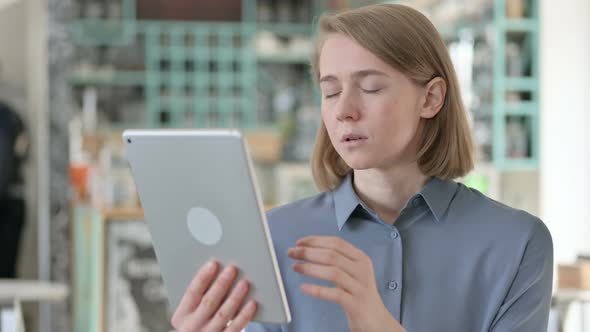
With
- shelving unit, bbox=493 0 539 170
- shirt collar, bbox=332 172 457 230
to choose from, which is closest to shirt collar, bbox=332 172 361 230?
shirt collar, bbox=332 172 457 230

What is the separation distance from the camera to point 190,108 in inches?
333

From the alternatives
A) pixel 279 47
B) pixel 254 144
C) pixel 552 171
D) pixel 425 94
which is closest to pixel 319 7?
pixel 279 47

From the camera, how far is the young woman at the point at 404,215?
1.18 meters

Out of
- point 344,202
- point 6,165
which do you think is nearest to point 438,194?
point 344,202

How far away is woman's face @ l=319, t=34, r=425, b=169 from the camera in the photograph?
1177 mm

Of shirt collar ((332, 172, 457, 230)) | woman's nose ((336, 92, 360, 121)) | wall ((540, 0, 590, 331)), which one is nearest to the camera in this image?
woman's nose ((336, 92, 360, 121))

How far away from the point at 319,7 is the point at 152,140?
794 centimetres

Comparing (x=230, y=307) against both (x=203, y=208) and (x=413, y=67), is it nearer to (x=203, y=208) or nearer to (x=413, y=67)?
(x=203, y=208)

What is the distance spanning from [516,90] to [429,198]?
5.17 meters

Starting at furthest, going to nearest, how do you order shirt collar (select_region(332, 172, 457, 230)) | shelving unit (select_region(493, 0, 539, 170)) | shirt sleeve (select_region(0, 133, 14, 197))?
shelving unit (select_region(493, 0, 539, 170)) → shirt sleeve (select_region(0, 133, 14, 197)) → shirt collar (select_region(332, 172, 457, 230))

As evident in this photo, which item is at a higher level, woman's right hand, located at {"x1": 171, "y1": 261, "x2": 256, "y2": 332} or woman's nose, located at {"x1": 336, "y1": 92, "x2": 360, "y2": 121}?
woman's nose, located at {"x1": 336, "y1": 92, "x2": 360, "y2": 121}

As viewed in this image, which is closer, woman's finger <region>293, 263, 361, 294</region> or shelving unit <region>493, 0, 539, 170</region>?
woman's finger <region>293, 263, 361, 294</region>

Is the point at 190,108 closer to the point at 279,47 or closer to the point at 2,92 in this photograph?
the point at 279,47

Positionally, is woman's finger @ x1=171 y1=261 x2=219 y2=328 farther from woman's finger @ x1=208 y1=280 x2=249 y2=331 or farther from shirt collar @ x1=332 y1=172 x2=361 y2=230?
shirt collar @ x1=332 y1=172 x2=361 y2=230
